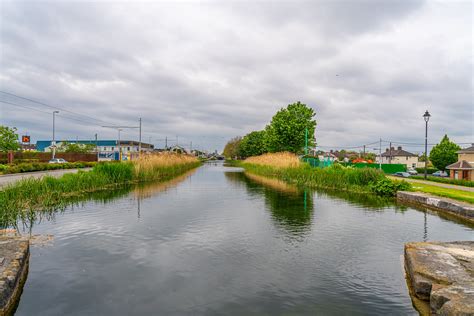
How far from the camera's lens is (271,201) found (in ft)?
50.2

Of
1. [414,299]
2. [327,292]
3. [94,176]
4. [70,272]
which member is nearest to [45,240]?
[70,272]

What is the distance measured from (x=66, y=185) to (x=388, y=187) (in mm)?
16745

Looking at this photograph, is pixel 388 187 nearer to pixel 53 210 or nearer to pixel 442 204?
pixel 442 204

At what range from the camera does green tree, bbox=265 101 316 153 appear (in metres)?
39.2

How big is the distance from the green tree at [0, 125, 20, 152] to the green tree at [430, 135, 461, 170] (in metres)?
71.7

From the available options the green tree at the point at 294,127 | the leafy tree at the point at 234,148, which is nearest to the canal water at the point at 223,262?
the green tree at the point at 294,127

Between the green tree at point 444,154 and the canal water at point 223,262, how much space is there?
5561 centimetres

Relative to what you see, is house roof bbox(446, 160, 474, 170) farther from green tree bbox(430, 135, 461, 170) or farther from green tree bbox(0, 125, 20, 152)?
green tree bbox(0, 125, 20, 152)

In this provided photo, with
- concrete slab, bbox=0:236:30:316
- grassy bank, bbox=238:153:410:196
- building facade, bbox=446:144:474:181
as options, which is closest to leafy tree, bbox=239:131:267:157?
building facade, bbox=446:144:474:181

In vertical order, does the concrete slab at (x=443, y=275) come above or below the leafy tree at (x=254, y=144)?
below

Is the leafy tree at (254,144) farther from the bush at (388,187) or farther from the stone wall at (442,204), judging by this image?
the stone wall at (442,204)

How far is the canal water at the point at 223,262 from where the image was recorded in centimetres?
491

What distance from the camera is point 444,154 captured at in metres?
58.7

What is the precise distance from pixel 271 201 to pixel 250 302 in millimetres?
10446
